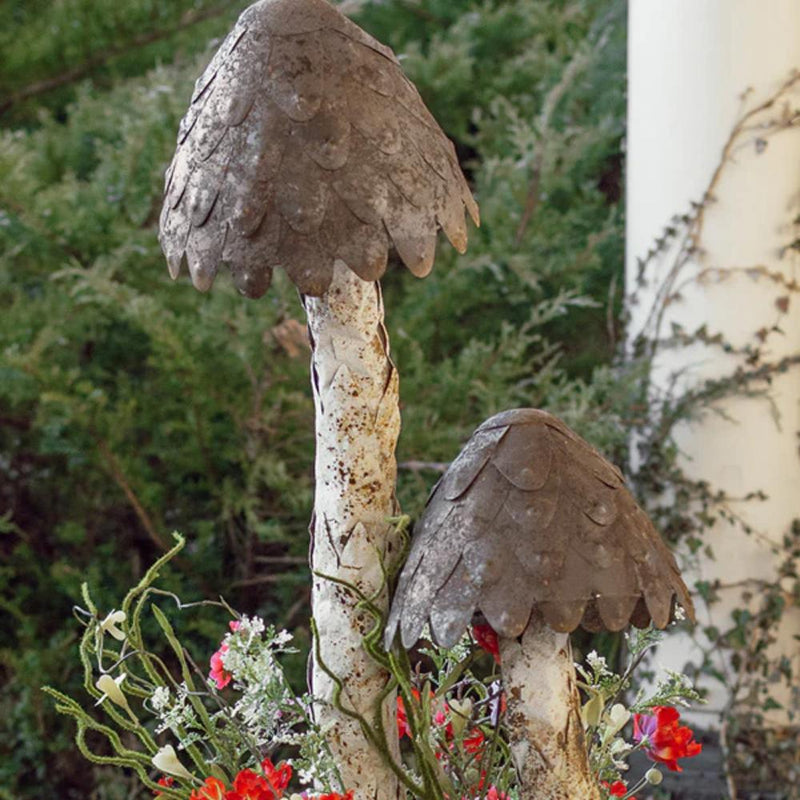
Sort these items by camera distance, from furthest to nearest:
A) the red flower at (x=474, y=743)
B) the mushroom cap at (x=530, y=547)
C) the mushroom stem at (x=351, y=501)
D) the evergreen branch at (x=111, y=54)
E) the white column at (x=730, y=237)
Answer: the evergreen branch at (x=111, y=54) < the white column at (x=730, y=237) < the red flower at (x=474, y=743) < the mushroom stem at (x=351, y=501) < the mushroom cap at (x=530, y=547)

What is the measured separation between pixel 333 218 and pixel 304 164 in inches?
1.6

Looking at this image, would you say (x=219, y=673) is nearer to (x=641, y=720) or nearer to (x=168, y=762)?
(x=168, y=762)

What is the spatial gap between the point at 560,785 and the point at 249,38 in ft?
1.74

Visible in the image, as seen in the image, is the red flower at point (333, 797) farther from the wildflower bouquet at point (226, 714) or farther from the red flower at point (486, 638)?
the red flower at point (486, 638)

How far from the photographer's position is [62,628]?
2.00m

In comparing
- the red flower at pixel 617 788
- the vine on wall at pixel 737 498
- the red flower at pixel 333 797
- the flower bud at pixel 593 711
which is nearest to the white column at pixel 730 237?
the vine on wall at pixel 737 498

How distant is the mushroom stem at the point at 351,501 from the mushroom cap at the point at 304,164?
7 centimetres

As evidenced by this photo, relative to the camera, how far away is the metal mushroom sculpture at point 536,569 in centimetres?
70

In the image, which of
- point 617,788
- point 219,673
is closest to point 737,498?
point 617,788

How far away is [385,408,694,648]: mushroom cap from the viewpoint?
2.30 feet

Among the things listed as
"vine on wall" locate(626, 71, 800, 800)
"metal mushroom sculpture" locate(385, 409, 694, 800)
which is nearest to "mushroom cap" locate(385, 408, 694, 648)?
"metal mushroom sculpture" locate(385, 409, 694, 800)

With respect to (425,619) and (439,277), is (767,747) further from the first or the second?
(425,619)

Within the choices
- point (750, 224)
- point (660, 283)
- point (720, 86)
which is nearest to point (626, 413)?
point (660, 283)

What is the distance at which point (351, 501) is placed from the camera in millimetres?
814
